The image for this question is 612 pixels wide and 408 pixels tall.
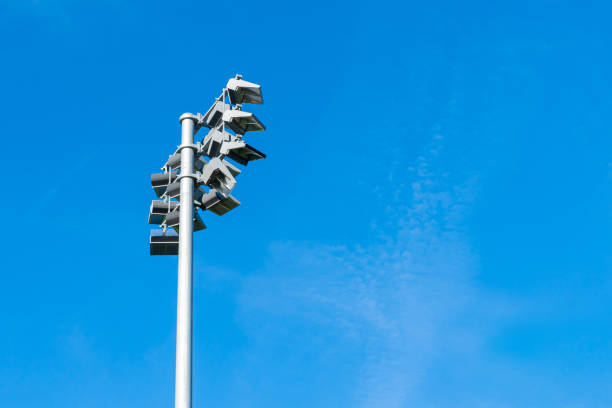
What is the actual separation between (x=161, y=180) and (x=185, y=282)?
2.77m

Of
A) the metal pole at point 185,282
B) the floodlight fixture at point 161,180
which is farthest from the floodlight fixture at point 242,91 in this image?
the floodlight fixture at point 161,180

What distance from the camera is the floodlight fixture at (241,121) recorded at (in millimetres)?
18047

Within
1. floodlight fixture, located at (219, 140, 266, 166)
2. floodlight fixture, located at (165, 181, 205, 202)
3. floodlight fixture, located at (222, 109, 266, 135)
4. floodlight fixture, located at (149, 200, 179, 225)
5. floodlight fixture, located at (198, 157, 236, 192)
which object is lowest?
floodlight fixture, located at (149, 200, 179, 225)

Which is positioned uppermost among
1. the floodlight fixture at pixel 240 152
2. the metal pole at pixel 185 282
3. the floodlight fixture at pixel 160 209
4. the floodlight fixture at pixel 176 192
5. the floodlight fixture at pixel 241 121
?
the floodlight fixture at pixel 241 121

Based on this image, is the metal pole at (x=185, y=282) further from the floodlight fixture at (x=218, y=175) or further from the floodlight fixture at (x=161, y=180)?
the floodlight fixture at (x=161, y=180)

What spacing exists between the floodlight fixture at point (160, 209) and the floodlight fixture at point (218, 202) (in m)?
0.58

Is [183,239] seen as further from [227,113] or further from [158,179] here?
[227,113]

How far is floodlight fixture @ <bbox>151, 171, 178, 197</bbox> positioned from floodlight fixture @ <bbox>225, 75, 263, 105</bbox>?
2086mm

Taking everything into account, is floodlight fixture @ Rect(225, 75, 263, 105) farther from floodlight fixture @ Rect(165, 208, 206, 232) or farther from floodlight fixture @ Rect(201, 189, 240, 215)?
floodlight fixture @ Rect(165, 208, 206, 232)

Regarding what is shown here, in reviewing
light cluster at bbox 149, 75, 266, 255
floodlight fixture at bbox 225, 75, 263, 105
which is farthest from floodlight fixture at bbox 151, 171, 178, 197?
floodlight fixture at bbox 225, 75, 263, 105

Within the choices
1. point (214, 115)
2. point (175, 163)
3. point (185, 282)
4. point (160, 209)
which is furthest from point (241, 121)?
point (185, 282)

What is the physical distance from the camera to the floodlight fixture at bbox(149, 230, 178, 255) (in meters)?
17.2

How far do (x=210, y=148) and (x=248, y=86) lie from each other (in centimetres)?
164

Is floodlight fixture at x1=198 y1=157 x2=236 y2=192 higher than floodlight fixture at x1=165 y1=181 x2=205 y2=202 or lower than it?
higher
